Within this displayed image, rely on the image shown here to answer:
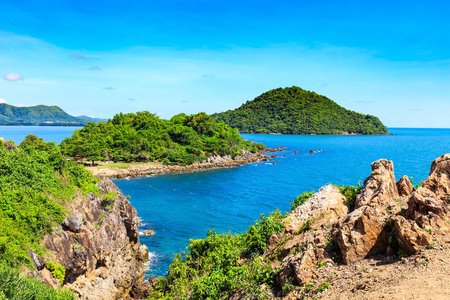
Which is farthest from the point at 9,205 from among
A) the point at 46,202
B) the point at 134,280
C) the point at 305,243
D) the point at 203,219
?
the point at 203,219

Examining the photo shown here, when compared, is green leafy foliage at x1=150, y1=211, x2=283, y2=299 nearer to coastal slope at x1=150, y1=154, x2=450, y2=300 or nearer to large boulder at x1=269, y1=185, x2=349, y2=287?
coastal slope at x1=150, y1=154, x2=450, y2=300

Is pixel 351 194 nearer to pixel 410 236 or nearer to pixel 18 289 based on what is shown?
pixel 410 236

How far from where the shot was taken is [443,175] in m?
12.2

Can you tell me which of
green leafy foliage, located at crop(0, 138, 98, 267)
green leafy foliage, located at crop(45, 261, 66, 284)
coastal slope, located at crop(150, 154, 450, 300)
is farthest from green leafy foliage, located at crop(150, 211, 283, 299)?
A: green leafy foliage, located at crop(0, 138, 98, 267)

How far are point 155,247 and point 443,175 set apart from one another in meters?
28.0

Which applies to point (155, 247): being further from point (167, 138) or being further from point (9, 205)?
point (167, 138)

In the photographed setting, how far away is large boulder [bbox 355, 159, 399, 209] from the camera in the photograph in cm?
1312

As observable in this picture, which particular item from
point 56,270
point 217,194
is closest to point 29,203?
point 56,270

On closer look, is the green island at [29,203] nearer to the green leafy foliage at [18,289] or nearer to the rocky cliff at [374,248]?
the green leafy foliage at [18,289]

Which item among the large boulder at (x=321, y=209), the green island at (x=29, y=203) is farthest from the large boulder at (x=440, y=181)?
the green island at (x=29, y=203)

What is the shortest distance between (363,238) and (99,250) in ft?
59.2

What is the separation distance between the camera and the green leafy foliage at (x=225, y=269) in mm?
11973

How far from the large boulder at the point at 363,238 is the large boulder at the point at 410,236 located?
62 cm

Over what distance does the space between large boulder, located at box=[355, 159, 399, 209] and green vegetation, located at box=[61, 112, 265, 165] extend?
7007 centimetres
